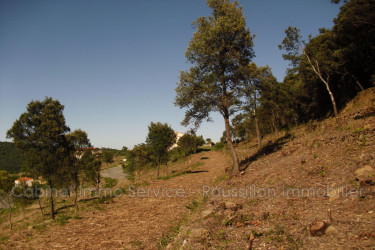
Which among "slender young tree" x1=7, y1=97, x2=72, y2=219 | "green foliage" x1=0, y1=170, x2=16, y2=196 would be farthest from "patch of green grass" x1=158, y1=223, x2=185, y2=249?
"green foliage" x1=0, y1=170, x2=16, y2=196

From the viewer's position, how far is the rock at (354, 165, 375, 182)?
6.70 m

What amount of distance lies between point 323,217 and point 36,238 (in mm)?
12091

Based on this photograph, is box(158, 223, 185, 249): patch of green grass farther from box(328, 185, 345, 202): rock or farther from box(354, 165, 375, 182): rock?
box(354, 165, 375, 182): rock

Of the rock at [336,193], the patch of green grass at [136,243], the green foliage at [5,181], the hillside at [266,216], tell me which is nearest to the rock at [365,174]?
the hillside at [266,216]

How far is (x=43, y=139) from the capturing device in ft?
53.9

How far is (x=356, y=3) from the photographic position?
61.3ft

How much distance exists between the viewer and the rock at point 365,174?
6.70m

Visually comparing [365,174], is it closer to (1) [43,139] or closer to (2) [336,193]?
(2) [336,193]

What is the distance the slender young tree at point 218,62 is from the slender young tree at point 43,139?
1106cm

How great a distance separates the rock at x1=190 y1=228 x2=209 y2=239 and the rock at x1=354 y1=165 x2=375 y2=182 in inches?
222

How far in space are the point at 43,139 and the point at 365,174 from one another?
817 inches

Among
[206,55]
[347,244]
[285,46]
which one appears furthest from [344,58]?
[347,244]

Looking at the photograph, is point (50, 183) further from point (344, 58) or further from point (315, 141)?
point (344, 58)

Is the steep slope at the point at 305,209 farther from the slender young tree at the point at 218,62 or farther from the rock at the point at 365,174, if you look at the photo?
the slender young tree at the point at 218,62
